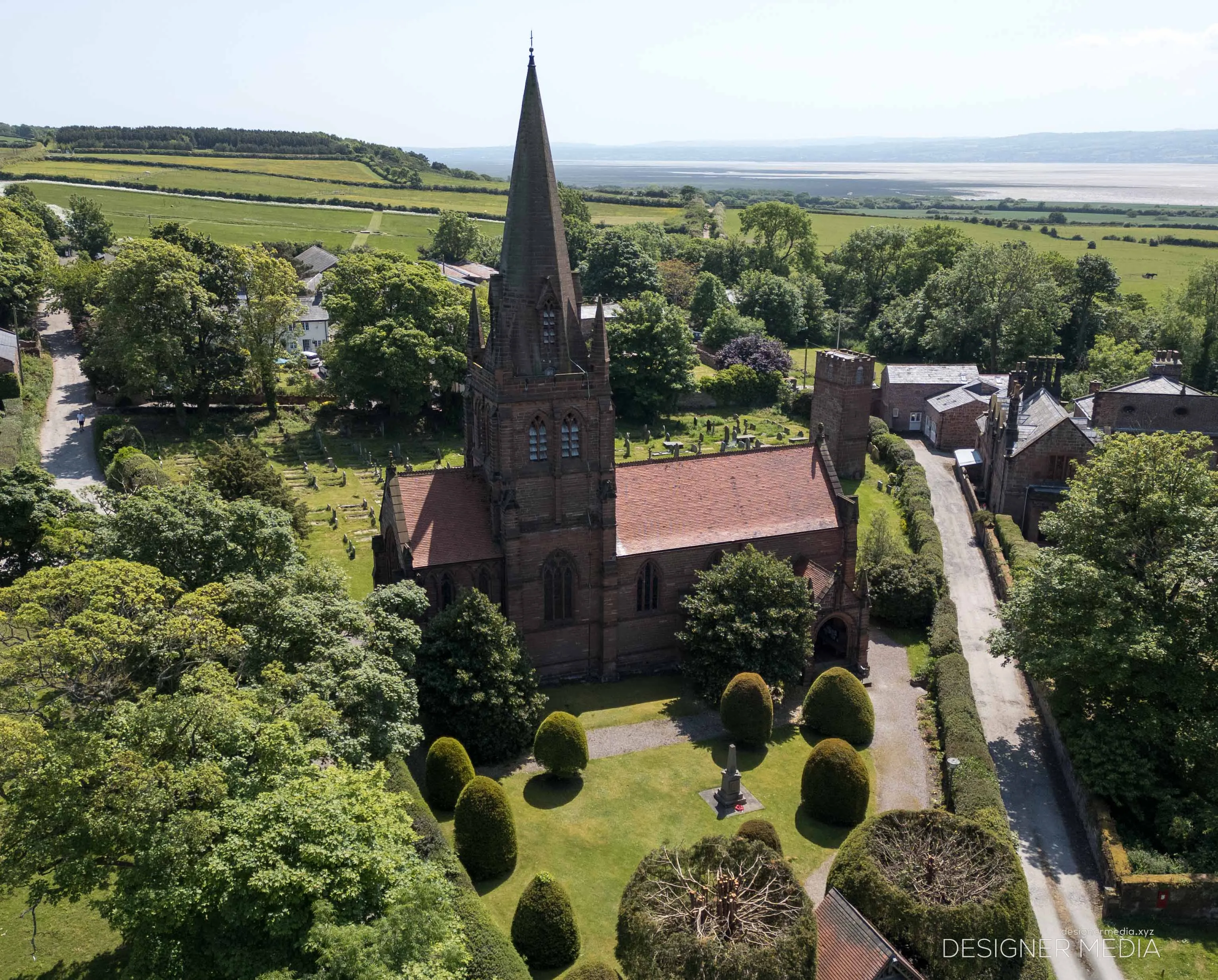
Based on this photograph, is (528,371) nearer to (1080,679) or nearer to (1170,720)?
(1080,679)

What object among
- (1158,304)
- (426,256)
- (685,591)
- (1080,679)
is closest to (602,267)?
(426,256)

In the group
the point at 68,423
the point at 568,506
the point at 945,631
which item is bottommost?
the point at 945,631

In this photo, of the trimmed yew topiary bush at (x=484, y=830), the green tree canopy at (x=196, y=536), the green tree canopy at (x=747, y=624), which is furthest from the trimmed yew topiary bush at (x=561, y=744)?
the green tree canopy at (x=196, y=536)

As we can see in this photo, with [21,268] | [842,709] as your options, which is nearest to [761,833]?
[842,709]

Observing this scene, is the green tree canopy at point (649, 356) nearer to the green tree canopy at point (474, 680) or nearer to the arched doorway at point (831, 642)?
the arched doorway at point (831, 642)

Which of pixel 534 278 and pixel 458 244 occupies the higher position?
pixel 534 278

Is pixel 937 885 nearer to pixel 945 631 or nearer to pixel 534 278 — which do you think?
pixel 945 631

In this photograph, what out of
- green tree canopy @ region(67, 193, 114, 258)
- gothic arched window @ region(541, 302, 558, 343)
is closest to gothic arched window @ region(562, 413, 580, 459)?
gothic arched window @ region(541, 302, 558, 343)

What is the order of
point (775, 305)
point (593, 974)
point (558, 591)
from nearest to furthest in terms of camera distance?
point (593, 974) → point (558, 591) → point (775, 305)

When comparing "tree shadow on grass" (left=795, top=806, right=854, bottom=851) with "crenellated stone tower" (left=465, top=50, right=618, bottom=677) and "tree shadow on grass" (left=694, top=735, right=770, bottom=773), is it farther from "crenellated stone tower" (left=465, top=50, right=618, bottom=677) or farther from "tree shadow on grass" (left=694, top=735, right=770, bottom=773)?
"crenellated stone tower" (left=465, top=50, right=618, bottom=677)
